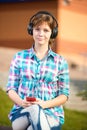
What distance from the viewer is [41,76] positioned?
85.0 inches

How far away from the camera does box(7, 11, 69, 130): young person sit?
2113mm

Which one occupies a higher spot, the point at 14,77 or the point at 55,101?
the point at 14,77

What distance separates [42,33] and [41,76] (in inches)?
10.8

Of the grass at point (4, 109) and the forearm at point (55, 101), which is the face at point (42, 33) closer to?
the forearm at point (55, 101)

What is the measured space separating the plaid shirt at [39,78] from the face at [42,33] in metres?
0.09

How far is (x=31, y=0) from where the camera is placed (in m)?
3.19

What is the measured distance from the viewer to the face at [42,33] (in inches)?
84.2

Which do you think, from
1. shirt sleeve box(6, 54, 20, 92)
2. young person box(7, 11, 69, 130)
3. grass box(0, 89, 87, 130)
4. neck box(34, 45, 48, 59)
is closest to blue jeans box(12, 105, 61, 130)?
young person box(7, 11, 69, 130)

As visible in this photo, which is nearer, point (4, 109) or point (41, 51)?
point (41, 51)

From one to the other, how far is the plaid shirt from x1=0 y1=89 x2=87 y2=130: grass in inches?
38.6

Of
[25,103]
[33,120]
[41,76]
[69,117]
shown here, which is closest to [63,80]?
[41,76]

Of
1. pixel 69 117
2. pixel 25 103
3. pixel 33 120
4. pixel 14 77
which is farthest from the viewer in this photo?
pixel 69 117

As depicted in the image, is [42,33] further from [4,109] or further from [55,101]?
[4,109]

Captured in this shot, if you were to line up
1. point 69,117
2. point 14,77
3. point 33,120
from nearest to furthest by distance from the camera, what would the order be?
point 33,120
point 14,77
point 69,117
